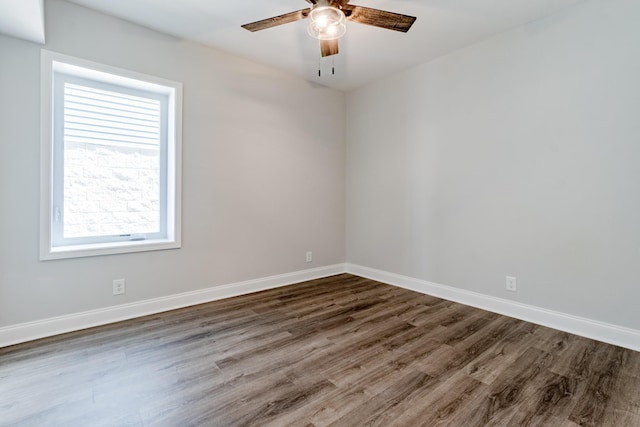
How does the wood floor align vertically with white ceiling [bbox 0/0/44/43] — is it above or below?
below

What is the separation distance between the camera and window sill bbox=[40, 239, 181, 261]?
238 centimetres

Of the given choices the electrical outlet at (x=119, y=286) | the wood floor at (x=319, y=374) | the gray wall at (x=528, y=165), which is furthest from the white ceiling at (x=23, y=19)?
the gray wall at (x=528, y=165)

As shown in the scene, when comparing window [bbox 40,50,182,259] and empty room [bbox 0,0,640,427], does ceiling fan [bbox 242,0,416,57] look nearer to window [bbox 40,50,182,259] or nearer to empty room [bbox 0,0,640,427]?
empty room [bbox 0,0,640,427]

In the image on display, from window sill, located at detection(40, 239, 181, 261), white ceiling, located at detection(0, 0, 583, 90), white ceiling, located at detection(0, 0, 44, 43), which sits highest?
white ceiling, located at detection(0, 0, 583, 90)

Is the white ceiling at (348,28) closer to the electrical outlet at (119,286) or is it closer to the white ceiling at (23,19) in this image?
the white ceiling at (23,19)

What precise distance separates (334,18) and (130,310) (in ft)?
9.33

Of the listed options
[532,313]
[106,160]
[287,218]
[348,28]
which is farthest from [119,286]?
[532,313]

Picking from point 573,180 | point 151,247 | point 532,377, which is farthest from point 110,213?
point 573,180

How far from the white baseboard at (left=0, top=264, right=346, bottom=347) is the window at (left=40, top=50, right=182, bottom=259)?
1.64 ft

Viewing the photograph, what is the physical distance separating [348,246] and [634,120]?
312 centimetres

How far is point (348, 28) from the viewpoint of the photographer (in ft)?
9.02

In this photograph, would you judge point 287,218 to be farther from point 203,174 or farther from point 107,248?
point 107,248

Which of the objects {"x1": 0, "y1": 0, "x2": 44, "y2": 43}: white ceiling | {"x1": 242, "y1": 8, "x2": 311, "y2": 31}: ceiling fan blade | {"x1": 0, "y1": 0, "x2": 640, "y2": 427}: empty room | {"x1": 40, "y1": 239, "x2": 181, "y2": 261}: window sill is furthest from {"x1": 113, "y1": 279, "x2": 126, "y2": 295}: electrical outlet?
{"x1": 242, "y1": 8, "x2": 311, "y2": 31}: ceiling fan blade

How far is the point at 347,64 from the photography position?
3.47 m
